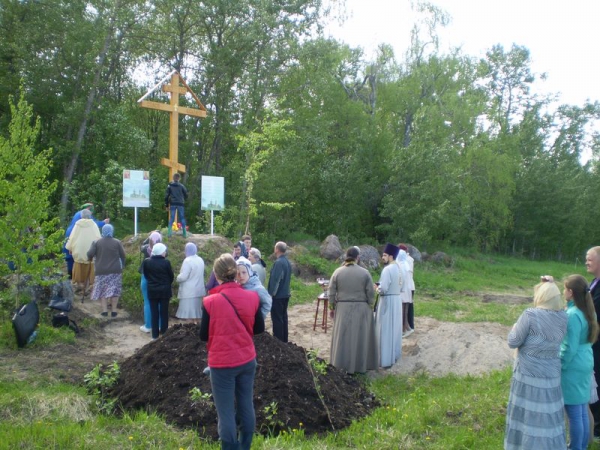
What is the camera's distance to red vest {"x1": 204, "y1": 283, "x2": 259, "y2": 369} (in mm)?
4242

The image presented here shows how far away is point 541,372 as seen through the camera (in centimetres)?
459

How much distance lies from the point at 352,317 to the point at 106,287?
5133mm

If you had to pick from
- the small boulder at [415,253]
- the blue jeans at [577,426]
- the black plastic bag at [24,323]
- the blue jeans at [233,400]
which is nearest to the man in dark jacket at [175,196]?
the black plastic bag at [24,323]

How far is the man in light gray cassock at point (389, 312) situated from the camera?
8.45 m

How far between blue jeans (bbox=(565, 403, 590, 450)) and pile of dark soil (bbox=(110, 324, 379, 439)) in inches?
86.3

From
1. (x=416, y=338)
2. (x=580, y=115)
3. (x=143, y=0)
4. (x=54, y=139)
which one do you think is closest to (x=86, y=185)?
(x=54, y=139)

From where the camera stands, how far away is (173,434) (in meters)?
5.25

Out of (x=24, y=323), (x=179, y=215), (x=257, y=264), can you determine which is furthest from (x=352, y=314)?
(x=179, y=215)

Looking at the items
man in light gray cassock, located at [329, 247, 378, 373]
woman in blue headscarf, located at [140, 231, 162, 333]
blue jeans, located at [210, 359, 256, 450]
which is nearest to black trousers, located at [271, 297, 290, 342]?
man in light gray cassock, located at [329, 247, 378, 373]

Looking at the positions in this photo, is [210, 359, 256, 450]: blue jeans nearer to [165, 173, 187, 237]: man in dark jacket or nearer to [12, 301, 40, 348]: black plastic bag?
[12, 301, 40, 348]: black plastic bag

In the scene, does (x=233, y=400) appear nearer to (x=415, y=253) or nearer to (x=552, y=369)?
(x=552, y=369)

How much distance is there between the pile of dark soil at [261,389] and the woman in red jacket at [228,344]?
1.20m

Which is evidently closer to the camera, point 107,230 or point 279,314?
point 279,314

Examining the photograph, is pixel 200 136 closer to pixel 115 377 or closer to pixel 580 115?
pixel 115 377
